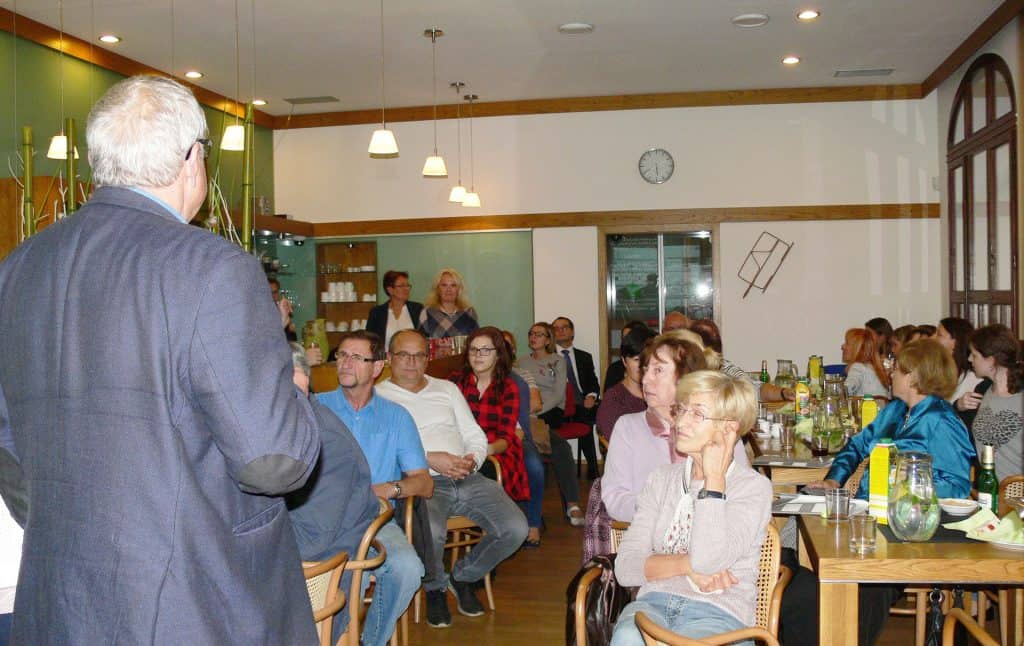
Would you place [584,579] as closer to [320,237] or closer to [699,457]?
[699,457]

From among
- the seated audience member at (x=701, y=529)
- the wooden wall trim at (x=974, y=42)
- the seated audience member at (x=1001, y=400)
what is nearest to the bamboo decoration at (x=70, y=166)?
the seated audience member at (x=701, y=529)

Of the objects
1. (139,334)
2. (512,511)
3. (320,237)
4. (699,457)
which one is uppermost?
(320,237)

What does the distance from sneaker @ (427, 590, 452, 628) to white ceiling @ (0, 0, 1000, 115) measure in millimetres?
4160

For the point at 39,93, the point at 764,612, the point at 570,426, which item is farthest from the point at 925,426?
the point at 39,93

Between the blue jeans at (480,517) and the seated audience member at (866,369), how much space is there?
3437 mm

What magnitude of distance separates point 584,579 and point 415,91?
24.7ft

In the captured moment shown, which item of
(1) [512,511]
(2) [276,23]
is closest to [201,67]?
(2) [276,23]

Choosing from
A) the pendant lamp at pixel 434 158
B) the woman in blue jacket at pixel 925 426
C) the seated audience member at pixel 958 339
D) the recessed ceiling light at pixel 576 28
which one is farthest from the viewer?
the pendant lamp at pixel 434 158

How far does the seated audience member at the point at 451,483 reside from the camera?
475cm

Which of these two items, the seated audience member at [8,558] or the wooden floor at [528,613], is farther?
the wooden floor at [528,613]

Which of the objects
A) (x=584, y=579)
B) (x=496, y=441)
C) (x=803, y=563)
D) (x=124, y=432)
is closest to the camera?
(x=124, y=432)

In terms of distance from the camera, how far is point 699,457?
2941 millimetres

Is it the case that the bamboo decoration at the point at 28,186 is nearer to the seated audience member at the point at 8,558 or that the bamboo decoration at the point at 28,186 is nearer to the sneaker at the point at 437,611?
the seated audience member at the point at 8,558

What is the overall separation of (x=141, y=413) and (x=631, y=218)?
8939 millimetres
